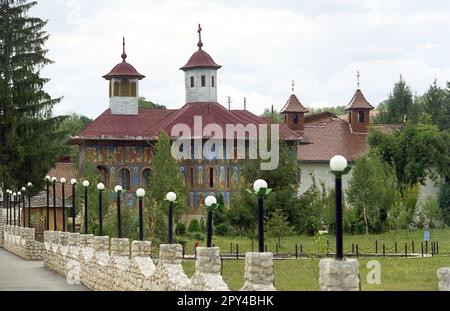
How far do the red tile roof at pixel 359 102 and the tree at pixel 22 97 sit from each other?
86.1 feet

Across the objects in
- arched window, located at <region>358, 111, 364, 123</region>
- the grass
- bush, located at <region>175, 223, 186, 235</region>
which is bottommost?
the grass

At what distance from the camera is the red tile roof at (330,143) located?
7331 centimetres

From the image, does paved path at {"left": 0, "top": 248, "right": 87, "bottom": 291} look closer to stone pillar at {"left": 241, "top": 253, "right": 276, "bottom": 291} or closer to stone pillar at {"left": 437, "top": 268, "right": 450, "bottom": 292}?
stone pillar at {"left": 241, "top": 253, "right": 276, "bottom": 291}

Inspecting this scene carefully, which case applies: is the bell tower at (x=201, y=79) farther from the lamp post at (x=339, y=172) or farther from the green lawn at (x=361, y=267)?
the lamp post at (x=339, y=172)

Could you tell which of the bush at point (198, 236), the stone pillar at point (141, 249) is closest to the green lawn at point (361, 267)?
the bush at point (198, 236)

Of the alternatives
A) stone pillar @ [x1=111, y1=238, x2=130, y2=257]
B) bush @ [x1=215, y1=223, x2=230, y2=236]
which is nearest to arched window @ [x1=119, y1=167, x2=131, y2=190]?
bush @ [x1=215, y1=223, x2=230, y2=236]

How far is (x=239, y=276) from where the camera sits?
29.2 metres

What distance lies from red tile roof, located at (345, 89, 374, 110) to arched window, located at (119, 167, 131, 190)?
19.5 meters

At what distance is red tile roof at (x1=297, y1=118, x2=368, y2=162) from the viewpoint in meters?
73.3

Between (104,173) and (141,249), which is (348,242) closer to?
(104,173)

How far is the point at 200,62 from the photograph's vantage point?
69938mm

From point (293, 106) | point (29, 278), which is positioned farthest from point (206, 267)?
point (293, 106)

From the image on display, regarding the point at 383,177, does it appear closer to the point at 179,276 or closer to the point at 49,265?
the point at 49,265

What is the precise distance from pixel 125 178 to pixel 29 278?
3757 cm
